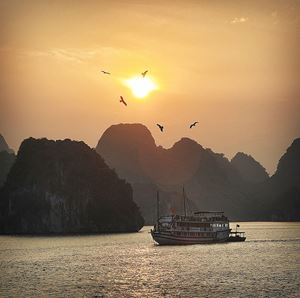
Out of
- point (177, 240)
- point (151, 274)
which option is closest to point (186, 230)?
point (177, 240)

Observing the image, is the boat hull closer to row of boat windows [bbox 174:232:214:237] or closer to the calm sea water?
row of boat windows [bbox 174:232:214:237]

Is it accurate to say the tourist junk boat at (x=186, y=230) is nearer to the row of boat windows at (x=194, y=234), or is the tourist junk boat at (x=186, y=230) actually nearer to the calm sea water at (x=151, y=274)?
the row of boat windows at (x=194, y=234)

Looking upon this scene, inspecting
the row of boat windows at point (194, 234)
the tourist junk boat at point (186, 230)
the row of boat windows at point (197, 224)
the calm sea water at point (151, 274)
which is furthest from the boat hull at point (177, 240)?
the calm sea water at point (151, 274)

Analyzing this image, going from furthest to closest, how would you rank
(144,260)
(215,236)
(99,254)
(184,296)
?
(215,236)
(99,254)
(144,260)
(184,296)

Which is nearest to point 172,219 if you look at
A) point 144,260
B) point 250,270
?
point 144,260

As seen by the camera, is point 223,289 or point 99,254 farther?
point 99,254

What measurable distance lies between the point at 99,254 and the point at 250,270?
43172 millimetres

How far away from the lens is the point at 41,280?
236ft

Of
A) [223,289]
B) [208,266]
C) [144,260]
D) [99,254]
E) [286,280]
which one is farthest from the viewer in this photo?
[99,254]

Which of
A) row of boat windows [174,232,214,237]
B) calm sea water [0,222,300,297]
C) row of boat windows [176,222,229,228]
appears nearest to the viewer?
calm sea water [0,222,300,297]

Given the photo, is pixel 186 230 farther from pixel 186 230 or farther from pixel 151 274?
pixel 151 274

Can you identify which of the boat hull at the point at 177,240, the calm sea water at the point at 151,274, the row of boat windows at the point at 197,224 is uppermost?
the row of boat windows at the point at 197,224

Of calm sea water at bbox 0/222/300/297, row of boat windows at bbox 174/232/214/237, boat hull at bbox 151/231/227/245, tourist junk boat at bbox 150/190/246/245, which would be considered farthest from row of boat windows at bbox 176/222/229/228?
calm sea water at bbox 0/222/300/297

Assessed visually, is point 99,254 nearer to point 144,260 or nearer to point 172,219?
point 144,260
